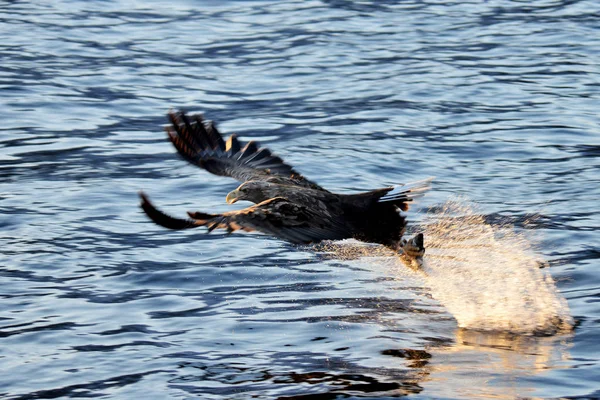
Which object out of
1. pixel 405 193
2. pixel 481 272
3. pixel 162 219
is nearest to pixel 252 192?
pixel 405 193

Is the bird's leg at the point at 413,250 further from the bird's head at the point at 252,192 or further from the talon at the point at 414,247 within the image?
the bird's head at the point at 252,192

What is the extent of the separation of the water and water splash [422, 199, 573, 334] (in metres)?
0.02

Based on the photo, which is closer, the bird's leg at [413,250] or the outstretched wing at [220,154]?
the bird's leg at [413,250]

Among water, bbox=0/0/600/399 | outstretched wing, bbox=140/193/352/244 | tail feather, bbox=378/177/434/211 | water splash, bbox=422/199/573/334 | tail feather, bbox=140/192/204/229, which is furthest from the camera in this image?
water splash, bbox=422/199/573/334

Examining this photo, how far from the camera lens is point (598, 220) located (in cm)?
1015

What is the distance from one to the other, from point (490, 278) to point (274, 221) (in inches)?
98.1

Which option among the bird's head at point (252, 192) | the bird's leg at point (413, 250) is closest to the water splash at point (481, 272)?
the bird's leg at point (413, 250)

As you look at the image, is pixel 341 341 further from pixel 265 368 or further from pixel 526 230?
pixel 526 230

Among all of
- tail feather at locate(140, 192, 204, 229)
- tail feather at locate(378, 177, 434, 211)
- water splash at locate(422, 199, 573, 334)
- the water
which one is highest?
tail feather at locate(140, 192, 204, 229)

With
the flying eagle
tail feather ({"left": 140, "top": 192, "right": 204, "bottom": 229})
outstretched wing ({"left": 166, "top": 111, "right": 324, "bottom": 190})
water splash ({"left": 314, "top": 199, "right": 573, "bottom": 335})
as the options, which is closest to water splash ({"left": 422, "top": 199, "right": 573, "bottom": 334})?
water splash ({"left": 314, "top": 199, "right": 573, "bottom": 335})

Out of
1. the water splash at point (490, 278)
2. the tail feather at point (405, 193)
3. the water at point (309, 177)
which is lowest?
the water splash at point (490, 278)

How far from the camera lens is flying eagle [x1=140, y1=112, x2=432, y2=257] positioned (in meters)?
6.80

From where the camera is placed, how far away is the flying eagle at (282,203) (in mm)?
6801

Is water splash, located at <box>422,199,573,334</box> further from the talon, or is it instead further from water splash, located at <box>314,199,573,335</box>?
the talon
